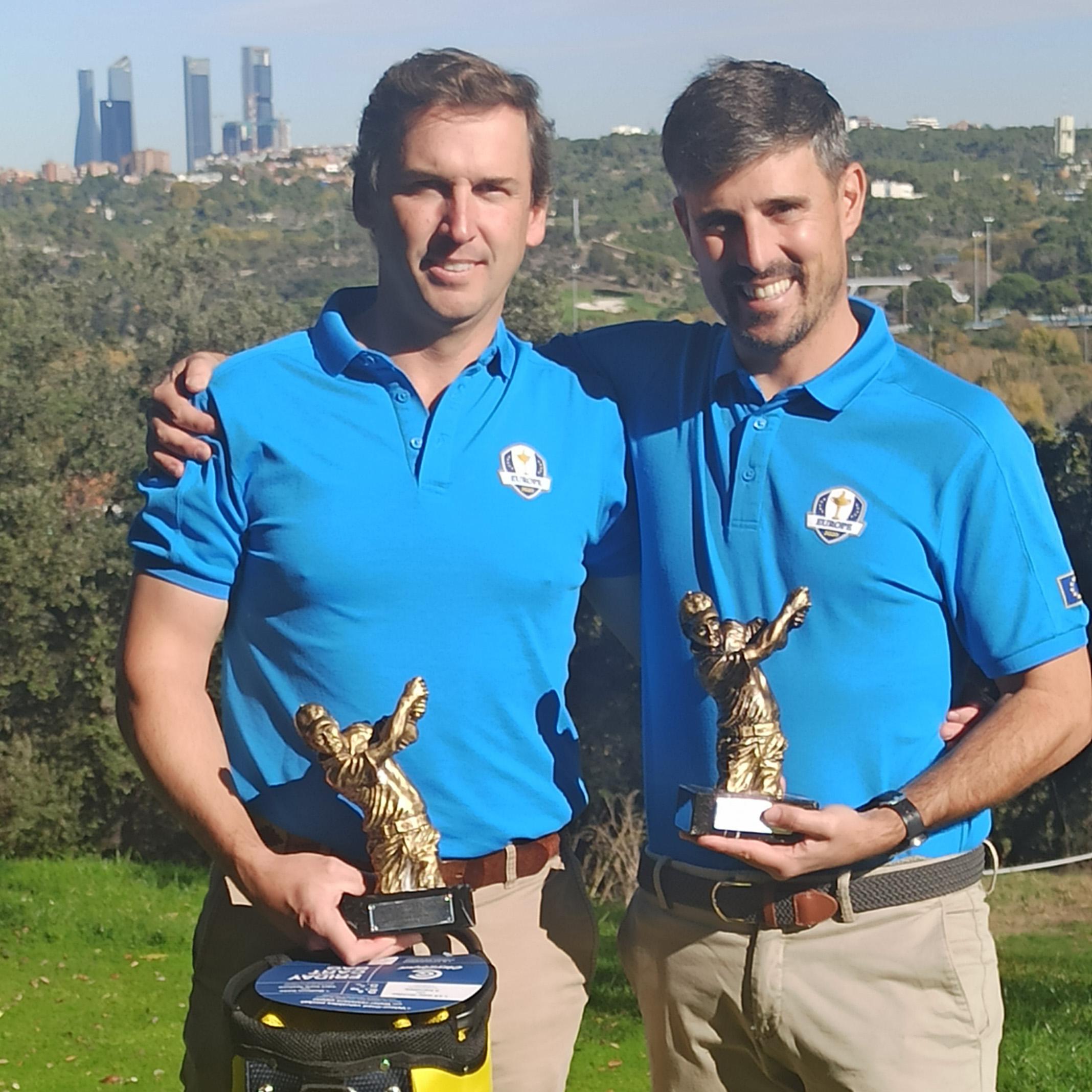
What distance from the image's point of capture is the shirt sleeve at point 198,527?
3502 millimetres

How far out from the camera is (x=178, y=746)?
11.5 ft

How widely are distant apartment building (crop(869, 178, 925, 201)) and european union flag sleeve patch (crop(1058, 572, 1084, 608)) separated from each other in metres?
38.4

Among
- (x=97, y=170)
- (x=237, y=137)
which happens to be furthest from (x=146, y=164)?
(x=237, y=137)

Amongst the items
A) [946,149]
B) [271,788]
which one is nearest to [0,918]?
[271,788]

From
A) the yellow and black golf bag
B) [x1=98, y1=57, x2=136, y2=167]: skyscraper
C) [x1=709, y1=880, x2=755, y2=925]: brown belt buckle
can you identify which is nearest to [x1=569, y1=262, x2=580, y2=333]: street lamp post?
[x1=709, y1=880, x2=755, y2=925]: brown belt buckle

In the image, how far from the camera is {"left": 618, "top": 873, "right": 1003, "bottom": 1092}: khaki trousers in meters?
3.59

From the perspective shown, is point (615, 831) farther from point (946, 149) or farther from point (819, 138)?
point (946, 149)

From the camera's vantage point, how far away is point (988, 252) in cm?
4300

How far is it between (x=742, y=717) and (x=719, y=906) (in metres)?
0.50


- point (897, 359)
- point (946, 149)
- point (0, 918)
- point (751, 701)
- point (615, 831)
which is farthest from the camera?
point (946, 149)

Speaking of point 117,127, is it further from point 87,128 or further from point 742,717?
point 742,717

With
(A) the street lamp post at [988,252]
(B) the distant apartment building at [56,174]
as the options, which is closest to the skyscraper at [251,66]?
(B) the distant apartment building at [56,174]

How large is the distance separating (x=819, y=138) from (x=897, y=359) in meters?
0.54

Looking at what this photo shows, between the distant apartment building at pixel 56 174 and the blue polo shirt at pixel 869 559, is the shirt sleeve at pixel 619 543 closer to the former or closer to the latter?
the blue polo shirt at pixel 869 559
